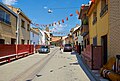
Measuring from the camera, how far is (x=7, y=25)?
22297 mm

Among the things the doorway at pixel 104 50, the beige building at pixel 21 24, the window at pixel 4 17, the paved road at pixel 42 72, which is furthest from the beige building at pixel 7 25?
the doorway at pixel 104 50

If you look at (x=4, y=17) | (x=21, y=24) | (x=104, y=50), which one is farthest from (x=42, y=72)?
(x=21, y=24)

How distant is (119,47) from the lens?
1014 cm

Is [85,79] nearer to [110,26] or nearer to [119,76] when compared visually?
[119,76]

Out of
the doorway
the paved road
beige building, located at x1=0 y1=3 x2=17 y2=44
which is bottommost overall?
the paved road

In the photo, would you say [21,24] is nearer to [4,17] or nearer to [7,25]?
[7,25]

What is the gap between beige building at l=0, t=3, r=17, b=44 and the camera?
20331 mm

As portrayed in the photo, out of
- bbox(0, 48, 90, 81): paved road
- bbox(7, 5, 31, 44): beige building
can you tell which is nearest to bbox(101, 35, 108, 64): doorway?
bbox(0, 48, 90, 81): paved road

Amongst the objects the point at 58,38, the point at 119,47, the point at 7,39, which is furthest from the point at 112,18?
the point at 58,38

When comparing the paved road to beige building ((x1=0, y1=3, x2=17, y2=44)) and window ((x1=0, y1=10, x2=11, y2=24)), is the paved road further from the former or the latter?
window ((x1=0, y1=10, x2=11, y2=24))

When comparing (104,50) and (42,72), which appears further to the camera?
(104,50)

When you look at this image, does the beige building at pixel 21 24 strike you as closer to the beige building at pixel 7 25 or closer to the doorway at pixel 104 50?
the beige building at pixel 7 25

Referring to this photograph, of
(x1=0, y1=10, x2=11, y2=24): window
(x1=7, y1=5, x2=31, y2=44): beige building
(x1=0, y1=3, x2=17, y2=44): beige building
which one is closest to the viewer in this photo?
(x1=0, y1=10, x2=11, y2=24): window

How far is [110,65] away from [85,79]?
4.50 ft
